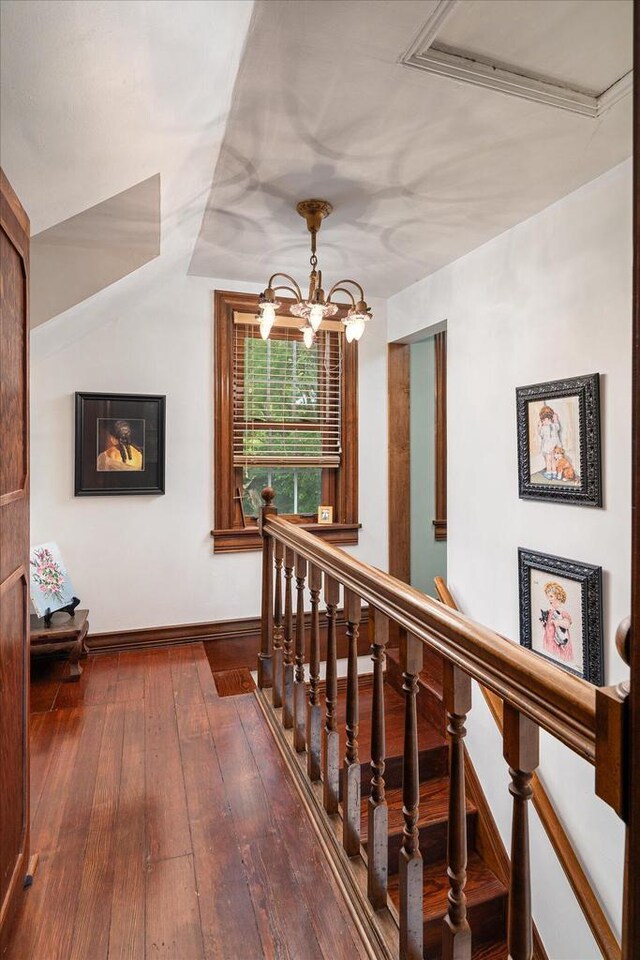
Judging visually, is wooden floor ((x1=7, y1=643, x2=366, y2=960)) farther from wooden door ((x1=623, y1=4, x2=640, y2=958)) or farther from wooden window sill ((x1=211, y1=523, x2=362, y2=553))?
wooden window sill ((x1=211, y1=523, x2=362, y2=553))

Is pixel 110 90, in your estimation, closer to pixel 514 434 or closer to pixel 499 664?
pixel 499 664

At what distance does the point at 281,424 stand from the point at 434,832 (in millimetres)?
2624

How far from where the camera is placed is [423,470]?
→ 4391 mm

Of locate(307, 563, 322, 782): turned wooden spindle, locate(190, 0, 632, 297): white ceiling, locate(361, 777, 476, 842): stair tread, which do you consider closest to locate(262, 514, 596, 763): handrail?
locate(307, 563, 322, 782): turned wooden spindle

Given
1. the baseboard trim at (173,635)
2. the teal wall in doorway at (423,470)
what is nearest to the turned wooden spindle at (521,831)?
the baseboard trim at (173,635)

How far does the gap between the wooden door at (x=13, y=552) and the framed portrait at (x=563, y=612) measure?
7.17 feet

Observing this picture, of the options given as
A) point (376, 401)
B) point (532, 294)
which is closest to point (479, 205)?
point (532, 294)

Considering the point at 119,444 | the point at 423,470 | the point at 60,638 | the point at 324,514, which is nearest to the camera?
the point at 60,638

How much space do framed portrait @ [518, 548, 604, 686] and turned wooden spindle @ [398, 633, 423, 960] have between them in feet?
4.87

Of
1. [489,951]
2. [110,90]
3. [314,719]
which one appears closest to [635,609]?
[314,719]

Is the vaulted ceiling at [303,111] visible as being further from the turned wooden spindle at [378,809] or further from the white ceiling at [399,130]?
the turned wooden spindle at [378,809]

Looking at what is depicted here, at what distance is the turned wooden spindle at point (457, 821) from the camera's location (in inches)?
38.7

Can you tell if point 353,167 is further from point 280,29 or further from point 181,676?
point 181,676

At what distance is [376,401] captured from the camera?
160 inches
